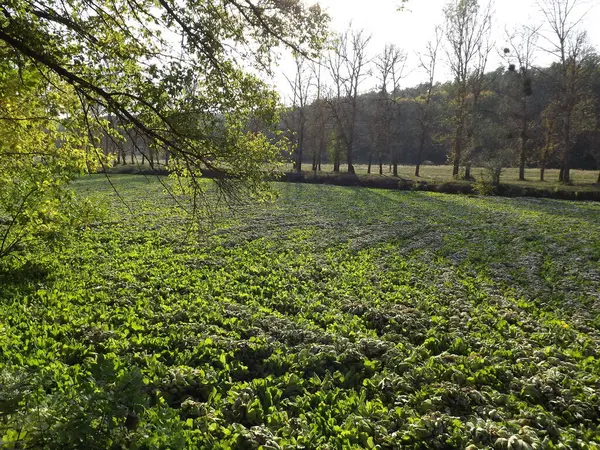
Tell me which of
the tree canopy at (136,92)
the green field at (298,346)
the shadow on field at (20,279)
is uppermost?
the tree canopy at (136,92)

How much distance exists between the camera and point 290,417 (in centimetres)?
533

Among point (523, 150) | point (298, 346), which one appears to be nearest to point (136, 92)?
point (298, 346)

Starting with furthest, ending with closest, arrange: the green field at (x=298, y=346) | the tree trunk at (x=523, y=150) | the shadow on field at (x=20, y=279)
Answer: the tree trunk at (x=523, y=150)
the shadow on field at (x=20, y=279)
the green field at (x=298, y=346)

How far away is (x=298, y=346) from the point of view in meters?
7.18

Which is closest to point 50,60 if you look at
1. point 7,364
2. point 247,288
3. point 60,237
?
point 7,364

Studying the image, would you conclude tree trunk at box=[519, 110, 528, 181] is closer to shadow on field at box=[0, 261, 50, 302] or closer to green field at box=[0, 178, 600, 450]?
green field at box=[0, 178, 600, 450]

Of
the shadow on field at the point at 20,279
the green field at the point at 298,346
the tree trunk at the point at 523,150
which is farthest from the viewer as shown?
the tree trunk at the point at 523,150

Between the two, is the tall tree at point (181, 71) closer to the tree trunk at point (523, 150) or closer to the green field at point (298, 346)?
the green field at point (298, 346)

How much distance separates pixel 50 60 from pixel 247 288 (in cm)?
644

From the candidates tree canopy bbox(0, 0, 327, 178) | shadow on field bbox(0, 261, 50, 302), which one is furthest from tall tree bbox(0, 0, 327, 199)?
shadow on field bbox(0, 261, 50, 302)

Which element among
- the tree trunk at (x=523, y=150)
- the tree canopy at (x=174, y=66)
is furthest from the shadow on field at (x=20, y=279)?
the tree trunk at (x=523, y=150)

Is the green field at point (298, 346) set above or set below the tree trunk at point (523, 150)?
below

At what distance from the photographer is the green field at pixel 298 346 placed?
4652 millimetres

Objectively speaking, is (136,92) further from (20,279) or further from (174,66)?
(20,279)
